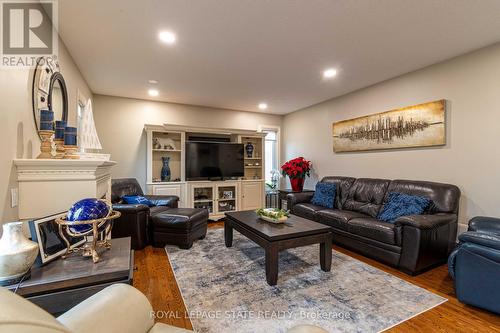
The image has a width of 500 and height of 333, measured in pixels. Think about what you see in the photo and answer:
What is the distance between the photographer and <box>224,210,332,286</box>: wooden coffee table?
234 cm

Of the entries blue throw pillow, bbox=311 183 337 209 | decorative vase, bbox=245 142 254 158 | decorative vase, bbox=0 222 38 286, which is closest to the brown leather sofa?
blue throw pillow, bbox=311 183 337 209

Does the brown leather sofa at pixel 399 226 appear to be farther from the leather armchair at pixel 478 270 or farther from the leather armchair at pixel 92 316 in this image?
the leather armchair at pixel 92 316

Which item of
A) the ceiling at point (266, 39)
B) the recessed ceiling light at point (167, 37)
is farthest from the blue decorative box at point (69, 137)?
the recessed ceiling light at point (167, 37)

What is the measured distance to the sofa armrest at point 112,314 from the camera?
0.84 meters

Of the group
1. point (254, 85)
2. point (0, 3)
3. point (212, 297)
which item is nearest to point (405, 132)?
point (254, 85)

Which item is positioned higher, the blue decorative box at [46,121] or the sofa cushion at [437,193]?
the blue decorative box at [46,121]

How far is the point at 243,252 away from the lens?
10.5ft

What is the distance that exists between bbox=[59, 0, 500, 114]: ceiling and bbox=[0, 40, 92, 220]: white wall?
2.82ft

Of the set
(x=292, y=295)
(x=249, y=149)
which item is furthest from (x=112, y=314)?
(x=249, y=149)

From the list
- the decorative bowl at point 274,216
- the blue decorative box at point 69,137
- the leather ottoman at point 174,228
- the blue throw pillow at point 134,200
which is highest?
the blue decorative box at point 69,137

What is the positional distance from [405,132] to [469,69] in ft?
3.34

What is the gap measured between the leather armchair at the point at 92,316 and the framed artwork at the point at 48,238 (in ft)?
1.89

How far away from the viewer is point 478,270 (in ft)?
6.27

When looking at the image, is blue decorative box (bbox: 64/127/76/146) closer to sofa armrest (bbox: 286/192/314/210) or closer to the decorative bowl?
the decorative bowl
